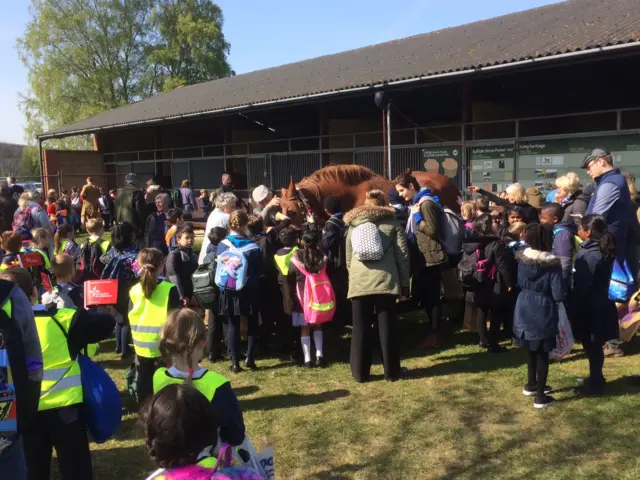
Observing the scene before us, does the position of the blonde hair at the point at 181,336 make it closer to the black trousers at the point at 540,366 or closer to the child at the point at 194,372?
the child at the point at 194,372

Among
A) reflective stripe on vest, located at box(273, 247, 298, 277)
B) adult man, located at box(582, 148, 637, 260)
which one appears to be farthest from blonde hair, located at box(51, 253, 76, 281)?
adult man, located at box(582, 148, 637, 260)

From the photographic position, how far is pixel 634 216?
4.80 meters

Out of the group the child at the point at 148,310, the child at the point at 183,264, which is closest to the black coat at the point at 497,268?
the child at the point at 183,264

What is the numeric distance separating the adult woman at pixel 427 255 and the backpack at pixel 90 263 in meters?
3.15

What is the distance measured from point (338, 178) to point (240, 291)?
9.77 feet

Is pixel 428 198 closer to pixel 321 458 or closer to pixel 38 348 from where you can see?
pixel 321 458

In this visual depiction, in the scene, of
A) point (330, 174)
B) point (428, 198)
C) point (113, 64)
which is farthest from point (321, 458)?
point (113, 64)

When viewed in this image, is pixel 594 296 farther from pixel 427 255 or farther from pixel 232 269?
pixel 232 269

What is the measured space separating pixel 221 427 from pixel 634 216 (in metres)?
4.33

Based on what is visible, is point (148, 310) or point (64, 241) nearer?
point (148, 310)

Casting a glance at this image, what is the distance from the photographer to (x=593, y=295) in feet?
13.4

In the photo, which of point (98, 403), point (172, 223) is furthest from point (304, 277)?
point (98, 403)

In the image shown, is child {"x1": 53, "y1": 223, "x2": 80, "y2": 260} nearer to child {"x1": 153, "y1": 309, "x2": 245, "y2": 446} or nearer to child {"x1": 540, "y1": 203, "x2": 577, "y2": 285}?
A: child {"x1": 153, "y1": 309, "x2": 245, "y2": 446}

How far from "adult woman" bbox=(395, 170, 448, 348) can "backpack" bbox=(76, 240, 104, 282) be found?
315cm
